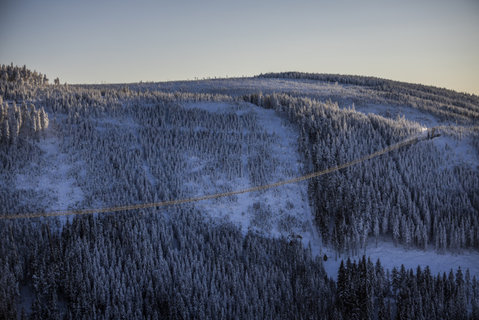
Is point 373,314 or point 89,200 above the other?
point 89,200

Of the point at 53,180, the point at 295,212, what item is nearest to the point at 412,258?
the point at 295,212

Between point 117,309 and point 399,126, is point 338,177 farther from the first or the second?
point 117,309

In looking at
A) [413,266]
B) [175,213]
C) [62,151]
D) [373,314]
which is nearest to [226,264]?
[175,213]

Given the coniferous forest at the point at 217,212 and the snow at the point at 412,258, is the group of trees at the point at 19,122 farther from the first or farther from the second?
the snow at the point at 412,258

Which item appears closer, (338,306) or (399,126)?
(338,306)

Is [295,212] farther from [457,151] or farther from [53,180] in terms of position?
[53,180]

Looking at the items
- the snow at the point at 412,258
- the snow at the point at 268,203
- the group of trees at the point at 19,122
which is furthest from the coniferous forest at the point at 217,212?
the snow at the point at 412,258

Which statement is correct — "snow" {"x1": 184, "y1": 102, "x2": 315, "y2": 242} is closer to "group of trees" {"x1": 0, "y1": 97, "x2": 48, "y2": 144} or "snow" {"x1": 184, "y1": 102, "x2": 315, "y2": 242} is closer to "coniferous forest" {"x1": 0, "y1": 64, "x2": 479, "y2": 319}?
"coniferous forest" {"x1": 0, "y1": 64, "x2": 479, "y2": 319}
